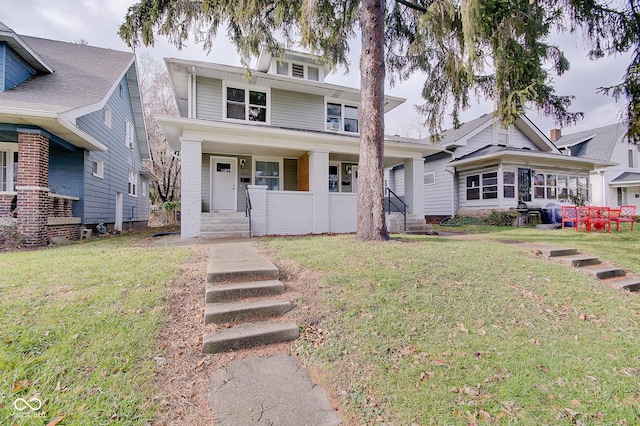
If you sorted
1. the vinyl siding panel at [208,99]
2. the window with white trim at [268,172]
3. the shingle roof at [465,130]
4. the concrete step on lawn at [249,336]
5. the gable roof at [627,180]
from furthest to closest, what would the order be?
1. the gable roof at [627,180]
2. the shingle roof at [465,130]
3. the window with white trim at [268,172]
4. the vinyl siding panel at [208,99]
5. the concrete step on lawn at [249,336]

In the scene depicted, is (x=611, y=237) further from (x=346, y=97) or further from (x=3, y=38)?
(x=3, y=38)

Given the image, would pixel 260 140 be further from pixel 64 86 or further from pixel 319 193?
pixel 64 86

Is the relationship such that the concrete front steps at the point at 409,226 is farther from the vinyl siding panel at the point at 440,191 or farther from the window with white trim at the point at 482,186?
the vinyl siding panel at the point at 440,191

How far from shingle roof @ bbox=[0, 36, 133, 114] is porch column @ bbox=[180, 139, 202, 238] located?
302 cm

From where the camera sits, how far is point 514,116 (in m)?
5.98

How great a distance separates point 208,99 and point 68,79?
4.63 meters

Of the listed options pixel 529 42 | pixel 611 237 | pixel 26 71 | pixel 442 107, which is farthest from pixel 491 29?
pixel 26 71

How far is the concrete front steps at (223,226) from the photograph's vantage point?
8.59 meters

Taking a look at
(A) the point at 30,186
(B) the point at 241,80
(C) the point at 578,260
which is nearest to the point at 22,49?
(A) the point at 30,186

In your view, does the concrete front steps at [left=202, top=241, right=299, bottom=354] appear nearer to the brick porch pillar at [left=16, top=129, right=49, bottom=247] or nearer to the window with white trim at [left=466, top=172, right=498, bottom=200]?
the brick porch pillar at [left=16, top=129, right=49, bottom=247]

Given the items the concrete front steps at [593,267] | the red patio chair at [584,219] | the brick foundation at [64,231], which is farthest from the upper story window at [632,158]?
the brick foundation at [64,231]

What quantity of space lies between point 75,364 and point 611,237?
1323cm

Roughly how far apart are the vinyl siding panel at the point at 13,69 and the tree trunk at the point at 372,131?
10.4 meters

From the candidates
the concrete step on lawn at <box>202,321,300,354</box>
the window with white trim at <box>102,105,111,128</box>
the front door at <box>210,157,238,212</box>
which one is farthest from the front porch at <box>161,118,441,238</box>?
the concrete step on lawn at <box>202,321,300,354</box>
